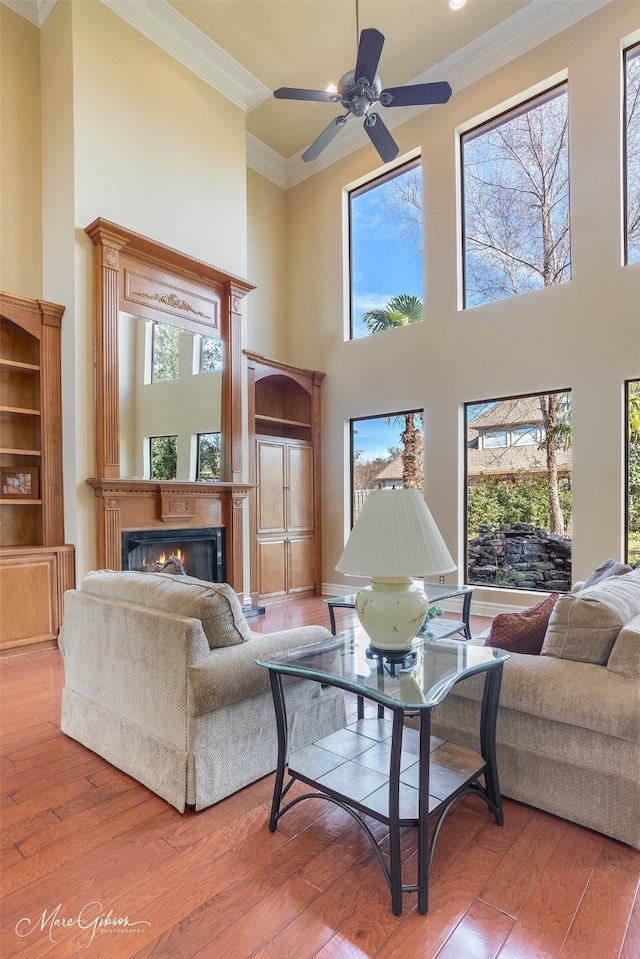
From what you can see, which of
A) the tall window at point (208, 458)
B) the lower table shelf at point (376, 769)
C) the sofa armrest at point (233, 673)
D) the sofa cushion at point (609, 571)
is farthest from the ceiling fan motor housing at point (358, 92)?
the lower table shelf at point (376, 769)

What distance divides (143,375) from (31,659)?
8.29ft

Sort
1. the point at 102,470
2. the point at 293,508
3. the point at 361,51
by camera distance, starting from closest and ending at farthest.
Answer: the point at 361,51 < the point at 102,470 < the point at 293,508

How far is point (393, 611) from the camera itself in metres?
1.86

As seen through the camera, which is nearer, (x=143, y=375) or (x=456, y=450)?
(x=143, y=375)

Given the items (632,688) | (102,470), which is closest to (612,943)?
(632,688)

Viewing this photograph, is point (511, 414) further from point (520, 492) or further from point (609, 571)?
point (609, 571)

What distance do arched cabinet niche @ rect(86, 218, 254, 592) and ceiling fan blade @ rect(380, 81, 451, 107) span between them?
225cm

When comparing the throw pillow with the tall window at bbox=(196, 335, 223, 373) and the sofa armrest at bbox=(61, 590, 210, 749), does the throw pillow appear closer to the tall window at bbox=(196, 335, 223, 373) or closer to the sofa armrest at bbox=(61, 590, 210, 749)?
the sofa armrest at bbox=(61, 590, 210, 749)

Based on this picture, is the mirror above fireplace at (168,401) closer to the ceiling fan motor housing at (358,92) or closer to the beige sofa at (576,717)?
the ceiling fan motor housing at (358,92)

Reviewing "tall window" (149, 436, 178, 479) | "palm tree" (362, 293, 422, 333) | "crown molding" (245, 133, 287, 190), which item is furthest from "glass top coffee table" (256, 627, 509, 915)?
"crown molding" (245, 133, 287, 190)

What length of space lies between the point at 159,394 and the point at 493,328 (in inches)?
132

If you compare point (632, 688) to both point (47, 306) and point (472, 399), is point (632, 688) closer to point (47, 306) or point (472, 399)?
point (472, 399)

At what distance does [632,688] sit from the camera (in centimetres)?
171

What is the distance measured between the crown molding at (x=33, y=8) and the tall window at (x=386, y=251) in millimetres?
3530
